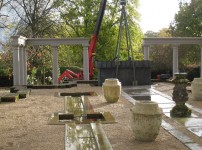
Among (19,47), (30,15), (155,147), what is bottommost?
(155,147)

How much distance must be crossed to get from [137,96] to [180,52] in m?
20.6

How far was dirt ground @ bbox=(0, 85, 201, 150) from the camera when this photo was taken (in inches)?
265

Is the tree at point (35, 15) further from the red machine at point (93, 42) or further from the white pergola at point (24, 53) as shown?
the white pergola at point (24, 53)

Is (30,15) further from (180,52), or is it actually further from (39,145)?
(39,145)

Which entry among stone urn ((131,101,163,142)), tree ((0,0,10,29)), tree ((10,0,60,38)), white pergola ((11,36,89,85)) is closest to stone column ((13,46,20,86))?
white pergola ((11,36,89,85))

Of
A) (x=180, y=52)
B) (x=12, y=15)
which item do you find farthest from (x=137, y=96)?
(x=12, y=15)

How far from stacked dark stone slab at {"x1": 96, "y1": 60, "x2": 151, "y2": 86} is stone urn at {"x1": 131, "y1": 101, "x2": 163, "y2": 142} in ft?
40.4

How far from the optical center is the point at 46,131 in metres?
8.02

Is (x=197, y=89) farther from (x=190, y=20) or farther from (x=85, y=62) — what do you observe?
(x=190, y=20)

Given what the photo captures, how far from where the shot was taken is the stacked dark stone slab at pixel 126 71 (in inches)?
769

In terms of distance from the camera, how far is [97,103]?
12.4 metres

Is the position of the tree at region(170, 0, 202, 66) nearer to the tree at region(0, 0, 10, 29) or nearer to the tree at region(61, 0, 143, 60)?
the tree at region(61, 0, 143, 60)

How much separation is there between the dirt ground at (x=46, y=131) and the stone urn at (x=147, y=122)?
A: 16 cm

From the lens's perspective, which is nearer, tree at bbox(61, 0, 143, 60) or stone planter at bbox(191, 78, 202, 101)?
stone planter at bbox(191, 78, 202, 101)
